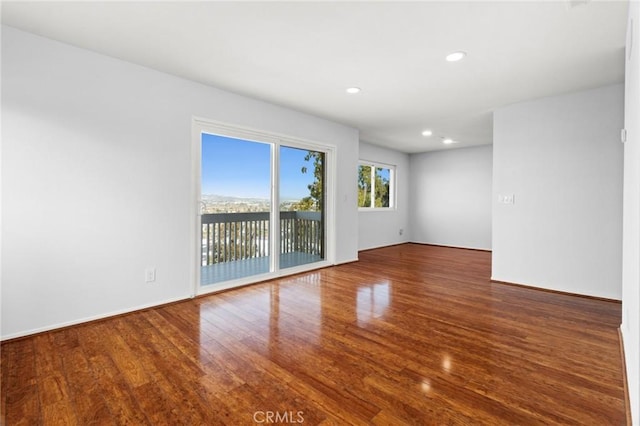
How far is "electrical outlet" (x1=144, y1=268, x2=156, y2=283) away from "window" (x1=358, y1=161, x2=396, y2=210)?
15.2 feet

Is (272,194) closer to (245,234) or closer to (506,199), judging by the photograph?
(245,234)

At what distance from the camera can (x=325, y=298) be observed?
11.1 feet

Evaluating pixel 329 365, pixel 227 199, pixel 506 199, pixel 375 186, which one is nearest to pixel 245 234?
pixel 227 199

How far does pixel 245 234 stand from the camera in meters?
4.43

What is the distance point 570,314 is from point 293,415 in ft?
9.54

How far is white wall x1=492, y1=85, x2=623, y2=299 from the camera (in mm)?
3348

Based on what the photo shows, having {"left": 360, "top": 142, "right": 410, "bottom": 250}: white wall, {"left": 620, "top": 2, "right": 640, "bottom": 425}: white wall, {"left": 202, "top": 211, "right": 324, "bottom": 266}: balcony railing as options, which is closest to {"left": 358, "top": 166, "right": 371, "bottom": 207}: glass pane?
{"left": 360, "top": 142, "right": 410, "bottom": 250}: white wall

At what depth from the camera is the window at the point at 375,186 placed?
22.6ft

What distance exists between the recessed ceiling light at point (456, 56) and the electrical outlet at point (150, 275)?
11.3 feet

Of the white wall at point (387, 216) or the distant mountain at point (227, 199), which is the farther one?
the white wall at point (387, 216)

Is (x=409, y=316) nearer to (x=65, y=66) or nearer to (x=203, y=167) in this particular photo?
(x=203, y=167)

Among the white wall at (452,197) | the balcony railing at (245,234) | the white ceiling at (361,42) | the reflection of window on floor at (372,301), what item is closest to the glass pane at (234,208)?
the balcony railing at (245,234)

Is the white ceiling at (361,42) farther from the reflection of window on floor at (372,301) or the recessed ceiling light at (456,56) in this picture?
the reflection of window on floor at (372,301)

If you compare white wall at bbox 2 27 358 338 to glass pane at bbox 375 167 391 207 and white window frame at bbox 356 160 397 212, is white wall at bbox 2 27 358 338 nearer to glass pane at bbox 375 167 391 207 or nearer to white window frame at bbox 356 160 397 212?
white window frame at bbox 356 160 397 212
